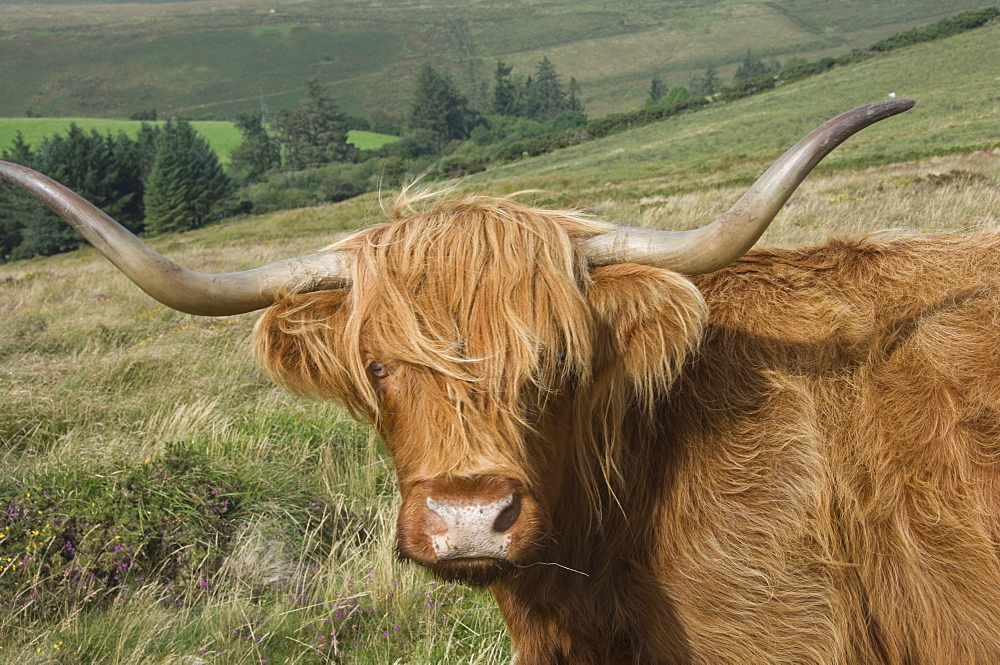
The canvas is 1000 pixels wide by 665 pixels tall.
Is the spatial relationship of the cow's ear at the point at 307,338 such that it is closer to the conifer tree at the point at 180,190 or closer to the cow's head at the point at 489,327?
the cow's head at the point at 489,327

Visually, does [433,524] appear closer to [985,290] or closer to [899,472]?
[899,472]

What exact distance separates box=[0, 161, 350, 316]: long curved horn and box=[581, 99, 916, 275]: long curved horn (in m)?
0.92

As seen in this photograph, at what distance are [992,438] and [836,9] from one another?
695ft

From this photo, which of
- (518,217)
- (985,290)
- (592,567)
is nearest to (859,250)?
(985,290)

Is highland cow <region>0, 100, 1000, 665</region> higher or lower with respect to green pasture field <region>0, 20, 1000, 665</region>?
higher

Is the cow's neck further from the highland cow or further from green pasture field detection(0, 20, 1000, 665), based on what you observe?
green pasture field detection(0, 20, 1000, 665)

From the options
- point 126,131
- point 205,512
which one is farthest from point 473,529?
point 126,131

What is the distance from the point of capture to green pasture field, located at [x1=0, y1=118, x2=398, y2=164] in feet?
338

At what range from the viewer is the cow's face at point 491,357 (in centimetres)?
207

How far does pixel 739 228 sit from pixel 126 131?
131 metres

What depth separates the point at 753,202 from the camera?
6.91 ft

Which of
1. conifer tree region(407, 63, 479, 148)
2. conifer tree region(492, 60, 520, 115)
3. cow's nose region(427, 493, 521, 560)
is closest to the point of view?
cow's nose region(427, 493, 521, 560)

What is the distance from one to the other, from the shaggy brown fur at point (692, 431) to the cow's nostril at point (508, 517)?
171 millimetres

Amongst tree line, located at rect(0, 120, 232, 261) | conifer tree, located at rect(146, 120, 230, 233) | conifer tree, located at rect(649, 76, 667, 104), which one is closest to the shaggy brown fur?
tree line, located at rect(0, 120, 232, 261)
